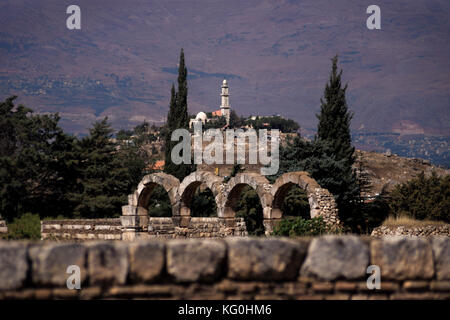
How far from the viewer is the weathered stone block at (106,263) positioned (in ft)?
17.8

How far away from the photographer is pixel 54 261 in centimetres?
531

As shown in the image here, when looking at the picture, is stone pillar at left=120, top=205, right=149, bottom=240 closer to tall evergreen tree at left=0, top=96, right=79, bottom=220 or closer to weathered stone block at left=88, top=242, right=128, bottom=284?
tall evergreen tree at left=0, top=96, right=79, bottom=220

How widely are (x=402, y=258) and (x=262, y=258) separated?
1378mm

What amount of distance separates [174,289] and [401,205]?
22231mm

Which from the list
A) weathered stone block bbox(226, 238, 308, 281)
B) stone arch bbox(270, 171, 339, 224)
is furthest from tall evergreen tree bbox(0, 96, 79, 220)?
weathered stone block bbox(226, 238, 308, 281)

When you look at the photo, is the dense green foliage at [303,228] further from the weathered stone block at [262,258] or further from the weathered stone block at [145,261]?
the weathered stone block at [145,261]

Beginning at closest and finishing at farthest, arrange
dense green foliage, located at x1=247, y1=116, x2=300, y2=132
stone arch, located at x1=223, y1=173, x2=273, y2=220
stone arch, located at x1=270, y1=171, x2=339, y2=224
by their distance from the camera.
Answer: stone arch, located at x1=270, y1=171, x2=339, y2=224 → stone arch, located at x1=223, y1=173, x2=273, y2=220 → dense green foliage, located at x1=247, y1=116, x2=300, y2=132

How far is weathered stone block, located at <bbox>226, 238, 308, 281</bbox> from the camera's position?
5555mm

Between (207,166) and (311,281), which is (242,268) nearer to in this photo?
(311,281)

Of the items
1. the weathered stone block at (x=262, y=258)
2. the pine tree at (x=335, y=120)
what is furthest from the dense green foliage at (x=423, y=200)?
the weathered stone block at (x=262, y=258)

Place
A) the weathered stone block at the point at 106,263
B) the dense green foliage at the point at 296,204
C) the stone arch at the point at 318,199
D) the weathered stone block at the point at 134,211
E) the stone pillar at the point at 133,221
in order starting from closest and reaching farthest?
the weathered stone block at the point at 106,263
the stone arch at the point at 318,199
the stone pillar at the point at 133,221
the weathered stone block at the point at 134,211
the dense green foliage at the point at 296,204

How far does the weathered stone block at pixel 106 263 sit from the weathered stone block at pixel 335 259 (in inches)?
66.7

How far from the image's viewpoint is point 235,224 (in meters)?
19.2
